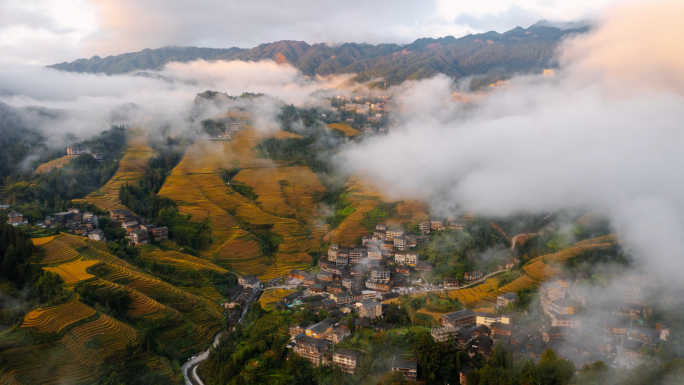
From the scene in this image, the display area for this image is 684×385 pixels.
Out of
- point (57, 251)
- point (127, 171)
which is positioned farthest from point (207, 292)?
point (127, 171)

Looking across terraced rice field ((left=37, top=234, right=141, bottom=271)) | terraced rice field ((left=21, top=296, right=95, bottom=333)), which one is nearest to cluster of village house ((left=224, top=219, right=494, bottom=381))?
terraced rice field ((left=37, top=234, right=141, bottom=271))

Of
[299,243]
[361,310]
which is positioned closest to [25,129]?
[299,243]

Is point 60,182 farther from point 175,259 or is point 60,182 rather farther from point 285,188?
point 285,188

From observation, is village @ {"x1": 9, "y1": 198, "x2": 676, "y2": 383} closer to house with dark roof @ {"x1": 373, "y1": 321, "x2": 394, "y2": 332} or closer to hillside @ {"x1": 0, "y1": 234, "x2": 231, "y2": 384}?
house with dark roof @ {"x1": 373, "y1": 321, "x2": 394, "y2": 332}

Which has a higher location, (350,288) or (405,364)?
(405,364)

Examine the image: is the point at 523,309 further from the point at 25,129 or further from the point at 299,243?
the point at 25,129

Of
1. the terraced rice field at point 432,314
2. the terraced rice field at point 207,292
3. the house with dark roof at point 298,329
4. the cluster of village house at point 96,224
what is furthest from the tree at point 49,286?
the terraced rice field at point 432,314

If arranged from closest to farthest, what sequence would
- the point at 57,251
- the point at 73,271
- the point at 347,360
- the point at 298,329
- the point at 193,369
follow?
the point at 347,360 < the point at 193,369 < the point at 298,329 < the point at 73,271 < the point at 57,251

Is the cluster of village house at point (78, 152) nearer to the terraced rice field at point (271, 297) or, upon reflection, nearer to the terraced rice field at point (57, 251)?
the terraced rice field at point (57, 251)
